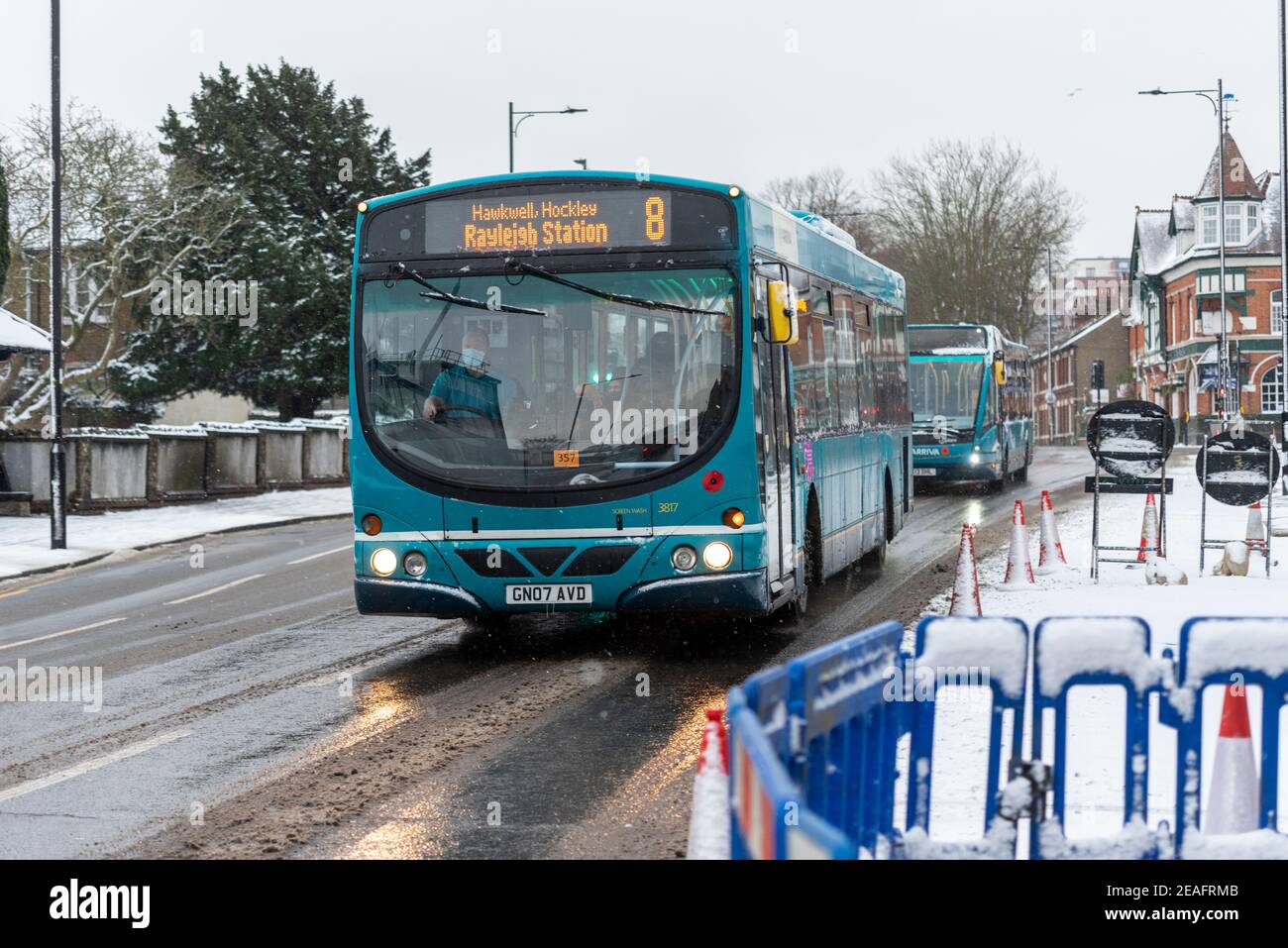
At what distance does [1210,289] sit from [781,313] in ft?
234

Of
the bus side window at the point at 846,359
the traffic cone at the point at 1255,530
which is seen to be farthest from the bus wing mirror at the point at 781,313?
the traffic cone at the point at 1255,530

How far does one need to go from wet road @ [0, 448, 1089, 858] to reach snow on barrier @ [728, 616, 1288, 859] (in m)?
1.12

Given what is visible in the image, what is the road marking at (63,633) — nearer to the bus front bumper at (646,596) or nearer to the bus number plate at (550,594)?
the bus front bumper at (646,596)

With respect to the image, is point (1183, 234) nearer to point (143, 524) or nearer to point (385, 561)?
point (143, 524)

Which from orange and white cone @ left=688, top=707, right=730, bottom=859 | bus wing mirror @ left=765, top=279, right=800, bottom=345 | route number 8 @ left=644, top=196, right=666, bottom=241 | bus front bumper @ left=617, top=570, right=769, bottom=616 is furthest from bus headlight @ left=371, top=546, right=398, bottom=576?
orange and white cone @ left=688, top=707, right=730, bottom=859

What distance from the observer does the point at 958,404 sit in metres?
32.9

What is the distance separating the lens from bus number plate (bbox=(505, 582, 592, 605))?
11.2 metres

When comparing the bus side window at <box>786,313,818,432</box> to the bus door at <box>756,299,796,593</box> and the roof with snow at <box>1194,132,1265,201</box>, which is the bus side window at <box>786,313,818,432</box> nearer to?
the bus door at <box>756,299,796,593</box>

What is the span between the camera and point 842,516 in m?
14.9

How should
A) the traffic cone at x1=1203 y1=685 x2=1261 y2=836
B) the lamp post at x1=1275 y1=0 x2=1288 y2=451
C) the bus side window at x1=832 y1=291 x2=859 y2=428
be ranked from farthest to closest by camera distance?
the lamp post at x1=1275 y1=0 x2=1288 y2=451
the bus side window at x1=832 y1=291 x2=859 y2=428
the traffic cone at x1=1203 y1=685 x2=1261 y2=836

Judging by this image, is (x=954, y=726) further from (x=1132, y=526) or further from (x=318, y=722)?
Answer: (x=1132, y=526)

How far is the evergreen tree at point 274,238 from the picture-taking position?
Result: 4888cm

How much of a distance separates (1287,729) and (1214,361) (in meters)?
69.5
